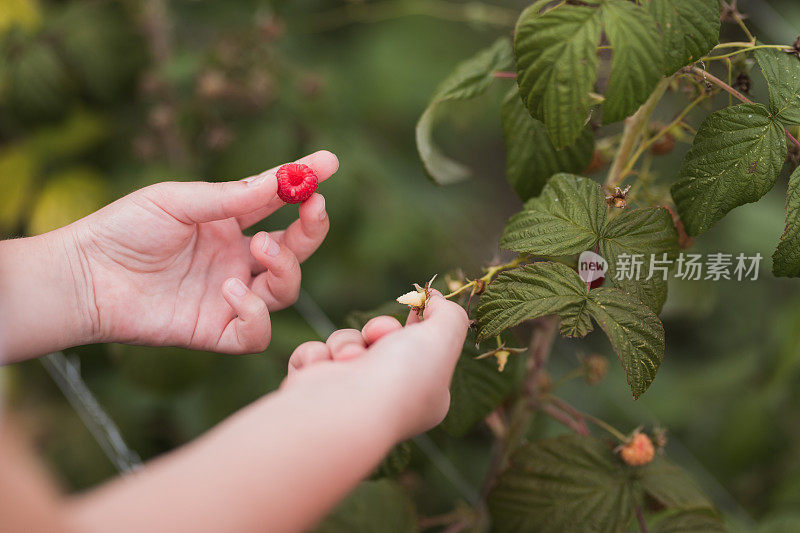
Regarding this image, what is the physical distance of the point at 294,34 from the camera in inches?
69.4

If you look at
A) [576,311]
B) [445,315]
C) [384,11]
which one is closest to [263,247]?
[445,315]

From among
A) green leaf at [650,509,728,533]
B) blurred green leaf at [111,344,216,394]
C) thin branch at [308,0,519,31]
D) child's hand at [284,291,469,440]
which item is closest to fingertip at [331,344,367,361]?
child's hand at [284,291,469,440]

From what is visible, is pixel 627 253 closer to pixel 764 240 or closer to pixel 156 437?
pixel 764 240

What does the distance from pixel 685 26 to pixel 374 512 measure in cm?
65

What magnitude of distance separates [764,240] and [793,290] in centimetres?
39

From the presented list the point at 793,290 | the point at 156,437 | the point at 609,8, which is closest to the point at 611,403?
the point at 793,290

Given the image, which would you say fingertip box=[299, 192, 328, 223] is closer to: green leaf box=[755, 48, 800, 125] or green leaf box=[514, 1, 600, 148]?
green leaf box=[514, 1, 600, 148]

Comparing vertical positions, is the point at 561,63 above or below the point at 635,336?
above

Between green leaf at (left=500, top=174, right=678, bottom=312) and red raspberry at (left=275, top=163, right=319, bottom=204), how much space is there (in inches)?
8.7

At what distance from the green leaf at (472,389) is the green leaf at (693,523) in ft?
0.87

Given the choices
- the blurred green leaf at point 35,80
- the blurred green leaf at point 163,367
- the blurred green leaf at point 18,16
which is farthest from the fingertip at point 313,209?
the blurred green leaf at point 18,16

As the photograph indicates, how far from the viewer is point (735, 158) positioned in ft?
1.87

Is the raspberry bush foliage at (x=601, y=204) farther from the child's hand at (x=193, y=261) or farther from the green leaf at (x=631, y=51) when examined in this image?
the child's hand at (x=193, y=261)

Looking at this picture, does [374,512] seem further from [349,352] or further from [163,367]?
[163,367]
